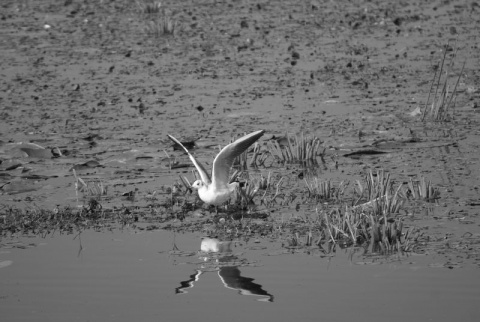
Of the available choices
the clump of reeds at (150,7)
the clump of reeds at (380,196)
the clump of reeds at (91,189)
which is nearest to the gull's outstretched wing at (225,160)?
the clump of reeds at (380,196)

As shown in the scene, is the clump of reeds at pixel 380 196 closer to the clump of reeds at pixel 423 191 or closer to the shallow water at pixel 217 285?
the clump of reeds at pixel 423 191

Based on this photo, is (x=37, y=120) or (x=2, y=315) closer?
(x=2, y=315)

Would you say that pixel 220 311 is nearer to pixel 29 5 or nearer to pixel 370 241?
pixel 370 241

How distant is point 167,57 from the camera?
57.0ft

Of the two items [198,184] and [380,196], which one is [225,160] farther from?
[380,196]

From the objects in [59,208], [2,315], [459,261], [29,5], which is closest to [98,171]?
[59,208]

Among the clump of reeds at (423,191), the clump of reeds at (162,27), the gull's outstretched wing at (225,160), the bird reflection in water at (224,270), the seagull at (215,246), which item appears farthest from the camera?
the clump of reeds at (162,27)

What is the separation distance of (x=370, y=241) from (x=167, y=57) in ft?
29.4

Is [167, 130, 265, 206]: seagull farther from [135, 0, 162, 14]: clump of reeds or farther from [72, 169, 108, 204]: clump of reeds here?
[135, 0, 162, 14]: clump of reeds

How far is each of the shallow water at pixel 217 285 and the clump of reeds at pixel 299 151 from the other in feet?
8.80

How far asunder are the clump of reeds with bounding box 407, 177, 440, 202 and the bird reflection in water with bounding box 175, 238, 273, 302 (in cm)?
207

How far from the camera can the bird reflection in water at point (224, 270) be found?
8.34 metres

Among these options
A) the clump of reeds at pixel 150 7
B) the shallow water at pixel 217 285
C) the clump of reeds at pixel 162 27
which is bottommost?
the shallow water at pixel 217 285

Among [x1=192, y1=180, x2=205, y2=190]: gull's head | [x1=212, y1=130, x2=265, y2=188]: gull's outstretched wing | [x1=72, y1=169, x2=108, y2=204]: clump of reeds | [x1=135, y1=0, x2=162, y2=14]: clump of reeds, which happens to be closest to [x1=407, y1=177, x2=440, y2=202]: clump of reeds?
[x1=212, y1=130, x2=265, y2=188]: gull's outstretched wing
